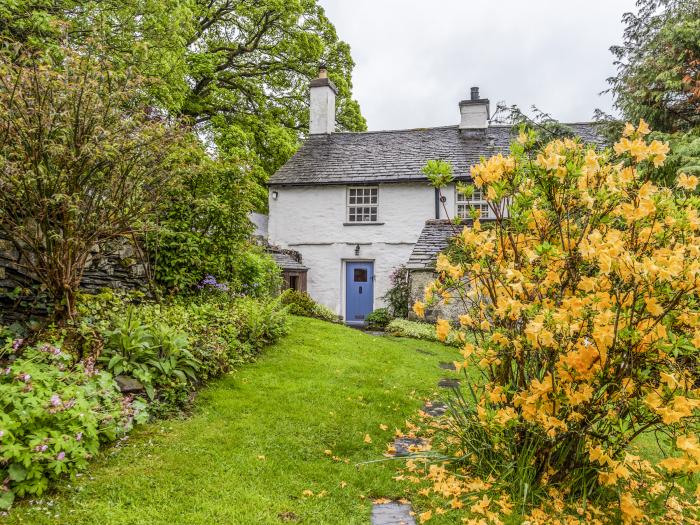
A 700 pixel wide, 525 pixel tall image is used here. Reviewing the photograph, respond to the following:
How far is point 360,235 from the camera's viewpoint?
57.2ft

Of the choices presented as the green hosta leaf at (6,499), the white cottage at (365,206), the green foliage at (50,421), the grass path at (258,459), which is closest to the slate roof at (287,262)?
the white cottage at (365,206)

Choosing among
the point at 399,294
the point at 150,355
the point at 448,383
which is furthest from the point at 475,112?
the point at 150,355

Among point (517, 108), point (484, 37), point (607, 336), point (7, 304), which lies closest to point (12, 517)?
point (7, 304)

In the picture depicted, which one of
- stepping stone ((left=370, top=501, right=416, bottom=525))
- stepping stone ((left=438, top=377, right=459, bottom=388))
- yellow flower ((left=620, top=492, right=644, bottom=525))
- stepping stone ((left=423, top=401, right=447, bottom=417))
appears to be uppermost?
yellow flower ((left=620, top=492, right=644, bottom=525))

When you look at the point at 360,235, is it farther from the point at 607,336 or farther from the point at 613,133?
the point at 607,336

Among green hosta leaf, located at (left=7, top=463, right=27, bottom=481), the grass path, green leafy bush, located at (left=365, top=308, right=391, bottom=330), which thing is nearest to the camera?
green hosta leaf, located at (left=7, top=463, right=27, bottom=481)

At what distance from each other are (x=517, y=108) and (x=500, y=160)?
760cm

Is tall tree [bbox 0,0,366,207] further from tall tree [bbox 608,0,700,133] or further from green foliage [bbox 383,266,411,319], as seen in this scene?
tall tree [bbox 608,0,700,133]

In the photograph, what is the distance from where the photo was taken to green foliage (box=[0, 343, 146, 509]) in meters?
3.29

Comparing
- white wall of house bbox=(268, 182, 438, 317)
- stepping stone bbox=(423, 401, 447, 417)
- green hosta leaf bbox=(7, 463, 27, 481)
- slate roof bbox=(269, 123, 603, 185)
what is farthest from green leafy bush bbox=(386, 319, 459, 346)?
green hosta leaf bbox=(7, 463, 27, 481)

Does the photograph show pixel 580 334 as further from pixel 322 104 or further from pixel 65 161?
pixel 322 104

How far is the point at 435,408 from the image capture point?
6.42m

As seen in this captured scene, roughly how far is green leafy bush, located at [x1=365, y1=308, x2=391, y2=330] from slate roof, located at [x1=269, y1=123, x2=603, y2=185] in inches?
190

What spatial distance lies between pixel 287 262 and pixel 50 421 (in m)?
13.2
